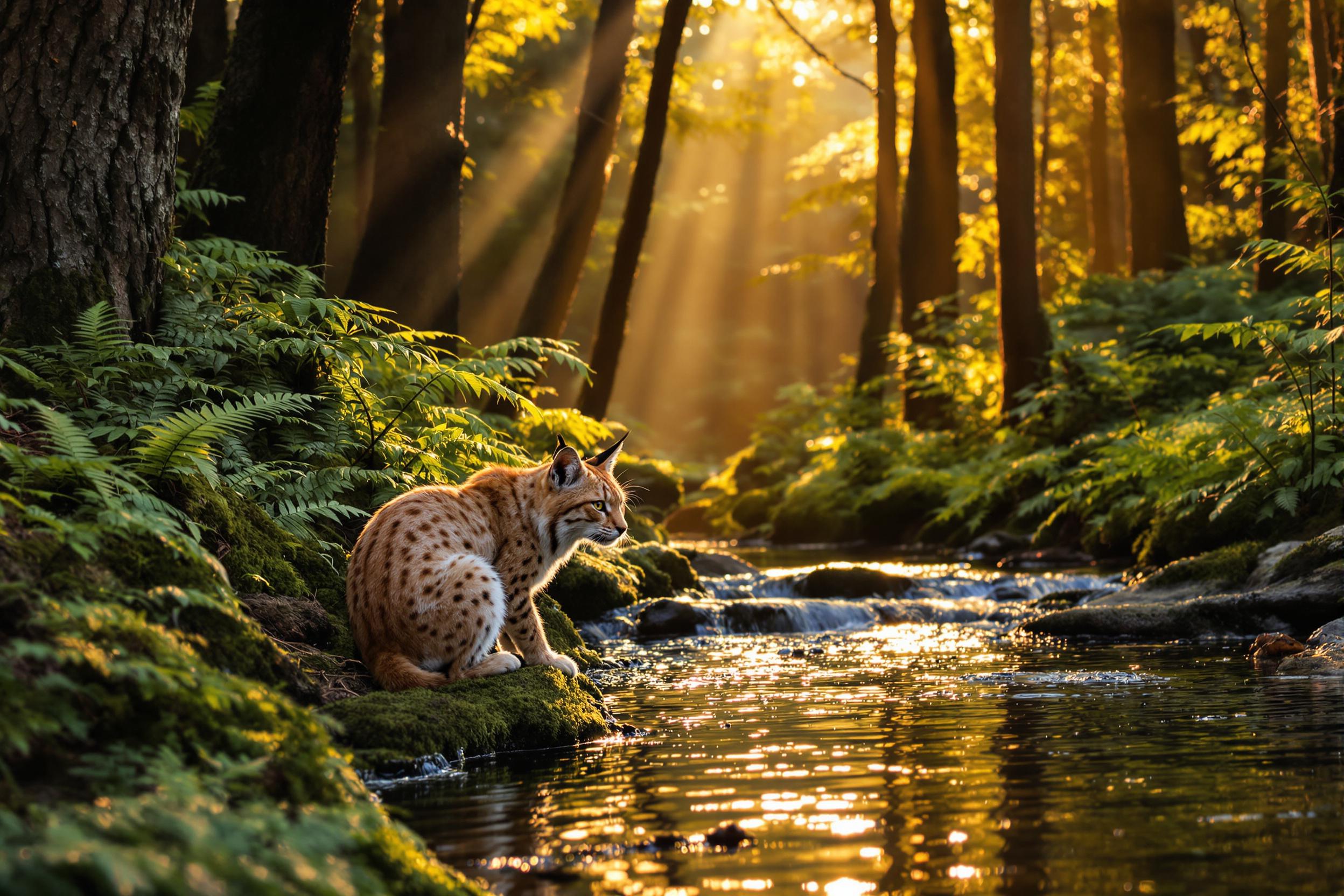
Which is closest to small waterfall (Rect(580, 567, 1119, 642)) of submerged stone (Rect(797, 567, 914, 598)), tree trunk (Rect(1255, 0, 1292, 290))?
submerged stone (Rect(797, 567, 914, 598))

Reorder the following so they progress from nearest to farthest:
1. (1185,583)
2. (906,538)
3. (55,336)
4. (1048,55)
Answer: (55,336), (1185,583), (906,538), (1048,55)

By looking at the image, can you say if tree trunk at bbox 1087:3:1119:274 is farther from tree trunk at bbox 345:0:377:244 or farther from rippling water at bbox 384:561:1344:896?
rippling water at bbox 384:561:1344:896

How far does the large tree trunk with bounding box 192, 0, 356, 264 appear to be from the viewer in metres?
9.41

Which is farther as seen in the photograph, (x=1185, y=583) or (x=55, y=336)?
(x=1185, y=583)

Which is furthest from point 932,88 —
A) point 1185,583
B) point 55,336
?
point 55,336

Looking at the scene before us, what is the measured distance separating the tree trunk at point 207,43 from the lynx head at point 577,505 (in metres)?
9.81

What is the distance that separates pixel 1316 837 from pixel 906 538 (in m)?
19.1

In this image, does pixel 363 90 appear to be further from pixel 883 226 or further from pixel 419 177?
pixel 883 226

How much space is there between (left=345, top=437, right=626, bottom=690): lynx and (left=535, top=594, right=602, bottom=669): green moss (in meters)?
1.16

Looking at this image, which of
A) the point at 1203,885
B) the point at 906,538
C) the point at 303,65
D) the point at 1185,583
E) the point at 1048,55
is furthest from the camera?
the point at 1048,55

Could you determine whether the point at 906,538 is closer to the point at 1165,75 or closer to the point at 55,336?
the point at 1165,75

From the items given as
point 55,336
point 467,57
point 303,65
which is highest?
point 467,57

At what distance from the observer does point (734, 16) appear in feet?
81.1

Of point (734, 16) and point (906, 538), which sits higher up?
point (734, 16)
